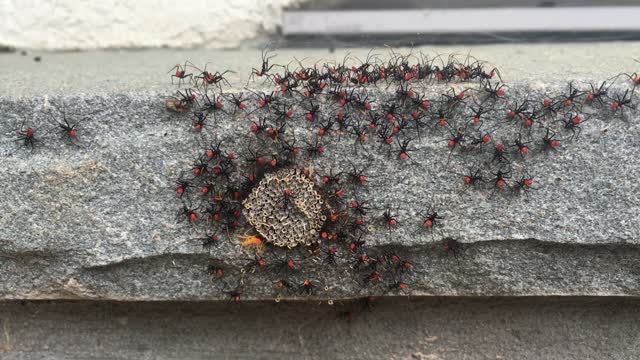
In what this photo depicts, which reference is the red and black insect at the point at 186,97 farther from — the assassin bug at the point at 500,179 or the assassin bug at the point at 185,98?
the assassin bug at the point at 500,179

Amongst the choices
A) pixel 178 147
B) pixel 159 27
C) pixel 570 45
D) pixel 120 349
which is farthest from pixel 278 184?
pixel 570 45

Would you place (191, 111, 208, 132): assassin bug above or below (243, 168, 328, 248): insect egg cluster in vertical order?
above

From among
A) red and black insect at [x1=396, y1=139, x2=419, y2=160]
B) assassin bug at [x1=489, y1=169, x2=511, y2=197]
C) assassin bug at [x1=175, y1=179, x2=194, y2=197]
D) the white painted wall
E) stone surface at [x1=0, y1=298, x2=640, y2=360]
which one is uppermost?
the white painted wall

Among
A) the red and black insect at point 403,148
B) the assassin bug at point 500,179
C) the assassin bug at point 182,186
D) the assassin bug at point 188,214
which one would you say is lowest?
the assassin bug at point 188,214

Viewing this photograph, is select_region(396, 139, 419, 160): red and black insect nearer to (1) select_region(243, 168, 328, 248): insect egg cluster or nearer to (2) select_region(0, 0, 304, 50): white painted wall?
(1) select_region(243, 168, 328, 248): insect egg cluster

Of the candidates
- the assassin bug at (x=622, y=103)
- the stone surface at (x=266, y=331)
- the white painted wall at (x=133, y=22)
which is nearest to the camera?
the assassin bug at (x=622, y=103)

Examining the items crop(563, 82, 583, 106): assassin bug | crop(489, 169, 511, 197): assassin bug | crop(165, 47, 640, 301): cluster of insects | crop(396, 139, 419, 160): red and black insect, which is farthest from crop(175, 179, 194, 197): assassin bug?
crop(563, 82, 583, 106): assassin bug

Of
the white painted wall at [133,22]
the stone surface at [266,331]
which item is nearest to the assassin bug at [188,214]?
the stone surface at [266,331]
